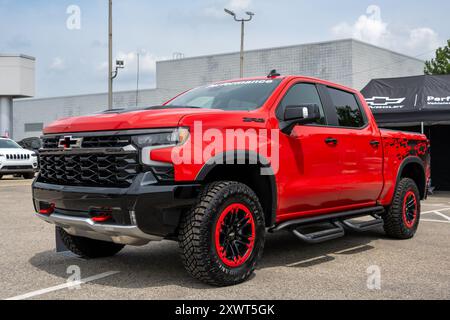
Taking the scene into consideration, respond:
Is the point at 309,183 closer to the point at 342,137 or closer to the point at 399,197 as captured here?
the point at 342,137

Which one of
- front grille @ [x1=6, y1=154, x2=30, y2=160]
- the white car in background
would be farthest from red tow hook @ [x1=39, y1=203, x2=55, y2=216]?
front grille @ [x1=6, y1=154, x2=30, y2=160]

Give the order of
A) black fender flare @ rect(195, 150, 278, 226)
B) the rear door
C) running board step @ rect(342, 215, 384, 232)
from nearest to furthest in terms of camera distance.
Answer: black fender flare @ rect(195, 150, 278, 226) → the rear door → running board step @ rect(342, 215, 384, 232)

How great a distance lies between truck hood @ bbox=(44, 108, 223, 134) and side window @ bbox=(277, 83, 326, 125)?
1053mm

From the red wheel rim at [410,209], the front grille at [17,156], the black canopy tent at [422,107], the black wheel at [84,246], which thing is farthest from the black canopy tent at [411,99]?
the front grille at [17,156]

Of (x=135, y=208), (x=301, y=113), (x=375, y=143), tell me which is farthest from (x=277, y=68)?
(x=135, y=208)

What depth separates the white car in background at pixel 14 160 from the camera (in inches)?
701

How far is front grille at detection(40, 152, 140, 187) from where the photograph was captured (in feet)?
14.4

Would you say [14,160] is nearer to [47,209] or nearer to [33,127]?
[47,209]

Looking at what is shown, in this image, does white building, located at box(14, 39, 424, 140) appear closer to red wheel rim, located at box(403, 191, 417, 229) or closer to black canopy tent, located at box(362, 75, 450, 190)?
black canopy tent, located at box(362, 75, 450, 190)

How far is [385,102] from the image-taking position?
603 inches

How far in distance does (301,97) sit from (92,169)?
7.65ft

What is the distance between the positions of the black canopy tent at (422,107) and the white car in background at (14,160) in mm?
10546

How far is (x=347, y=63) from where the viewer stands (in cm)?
4525
